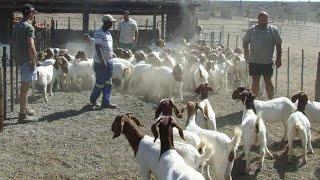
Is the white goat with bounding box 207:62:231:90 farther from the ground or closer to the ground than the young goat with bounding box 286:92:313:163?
farther from the ground

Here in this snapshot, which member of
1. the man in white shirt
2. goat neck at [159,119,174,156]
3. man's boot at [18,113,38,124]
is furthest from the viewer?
the man in white shirt

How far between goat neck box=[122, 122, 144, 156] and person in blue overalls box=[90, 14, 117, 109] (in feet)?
14.0

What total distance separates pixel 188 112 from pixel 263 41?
3.94m

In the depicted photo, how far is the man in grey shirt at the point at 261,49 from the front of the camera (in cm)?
1062

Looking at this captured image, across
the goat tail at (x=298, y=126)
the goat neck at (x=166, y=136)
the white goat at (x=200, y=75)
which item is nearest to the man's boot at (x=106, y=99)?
the white goat at (x=200, y=75)

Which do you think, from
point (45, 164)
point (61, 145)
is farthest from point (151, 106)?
point (45, 164)

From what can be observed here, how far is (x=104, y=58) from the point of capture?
1070 centimetres

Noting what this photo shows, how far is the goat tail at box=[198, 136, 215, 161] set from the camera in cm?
646

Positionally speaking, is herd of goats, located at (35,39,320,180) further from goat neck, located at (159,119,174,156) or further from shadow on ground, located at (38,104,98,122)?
shadow on ground, located at (38,104,98,122)

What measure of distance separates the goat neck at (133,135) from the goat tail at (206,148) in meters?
0.77

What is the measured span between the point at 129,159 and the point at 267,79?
4093 mm

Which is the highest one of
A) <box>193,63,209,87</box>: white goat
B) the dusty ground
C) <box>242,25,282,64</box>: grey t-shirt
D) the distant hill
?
the distant hill

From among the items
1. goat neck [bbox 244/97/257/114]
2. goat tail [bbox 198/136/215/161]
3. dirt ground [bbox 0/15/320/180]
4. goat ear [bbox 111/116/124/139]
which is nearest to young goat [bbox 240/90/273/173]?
dirt ground [bbox 0/15/320/180]

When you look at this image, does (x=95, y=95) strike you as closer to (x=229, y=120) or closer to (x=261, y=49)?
(x=229, y=120)
